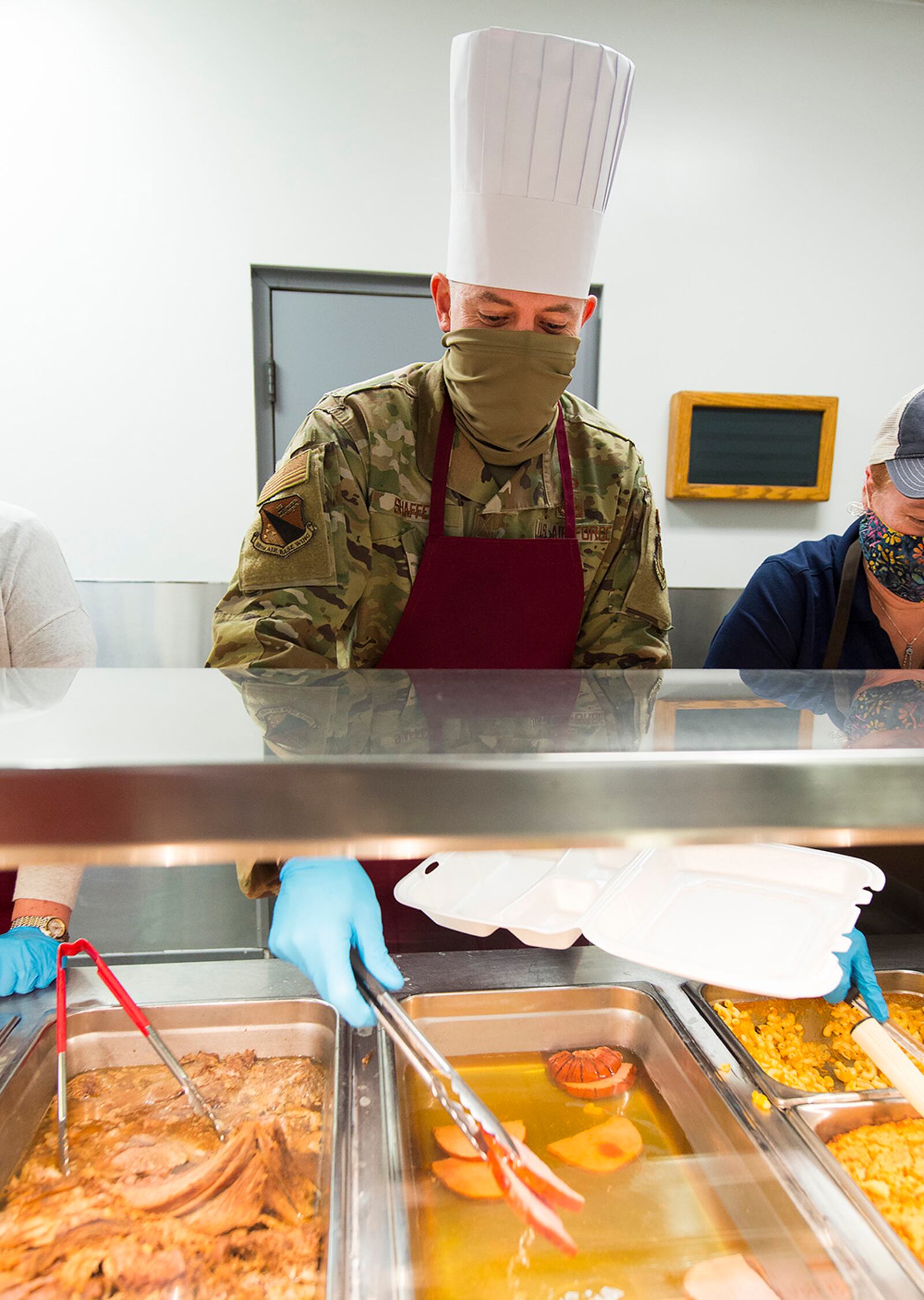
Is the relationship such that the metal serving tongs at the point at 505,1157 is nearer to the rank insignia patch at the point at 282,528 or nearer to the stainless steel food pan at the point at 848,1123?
the stainless steel food pan at the point at 848,1123

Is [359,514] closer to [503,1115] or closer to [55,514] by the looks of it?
[503,1115]

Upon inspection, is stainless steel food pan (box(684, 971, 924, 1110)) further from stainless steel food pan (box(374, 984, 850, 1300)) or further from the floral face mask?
the floral face mask

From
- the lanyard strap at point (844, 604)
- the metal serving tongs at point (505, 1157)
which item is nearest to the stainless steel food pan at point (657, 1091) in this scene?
the metal serving tongs at point (505, 1157)

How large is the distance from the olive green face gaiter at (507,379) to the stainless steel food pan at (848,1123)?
1240 millimetres

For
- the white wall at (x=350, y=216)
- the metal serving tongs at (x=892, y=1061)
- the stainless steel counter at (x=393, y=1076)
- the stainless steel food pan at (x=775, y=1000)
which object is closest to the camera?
the stainless steel counter at (x=393, y=1076)

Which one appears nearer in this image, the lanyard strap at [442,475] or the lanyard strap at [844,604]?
the lanyard strap at [442,475]

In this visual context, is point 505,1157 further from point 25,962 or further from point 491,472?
point 491,472

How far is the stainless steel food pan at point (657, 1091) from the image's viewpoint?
0.80 m

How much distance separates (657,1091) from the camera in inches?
42.3

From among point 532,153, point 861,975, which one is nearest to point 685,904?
point 861,975

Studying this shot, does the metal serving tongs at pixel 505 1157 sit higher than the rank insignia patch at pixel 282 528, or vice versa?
the rank insignia patch at pixel 282 528

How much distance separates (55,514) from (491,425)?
211 cm

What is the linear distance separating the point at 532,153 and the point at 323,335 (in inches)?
67.4

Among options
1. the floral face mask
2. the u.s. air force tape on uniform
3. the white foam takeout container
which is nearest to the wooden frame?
the white foam takeout container
